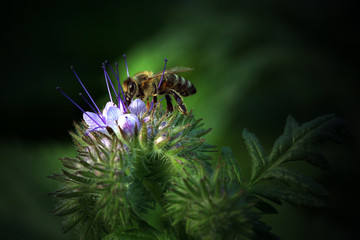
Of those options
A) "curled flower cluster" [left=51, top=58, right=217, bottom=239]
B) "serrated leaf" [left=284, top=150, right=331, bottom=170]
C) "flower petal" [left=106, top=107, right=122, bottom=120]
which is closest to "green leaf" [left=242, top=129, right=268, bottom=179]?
"serrated leaf" [left=284, top=150, right=331, bottom=170]

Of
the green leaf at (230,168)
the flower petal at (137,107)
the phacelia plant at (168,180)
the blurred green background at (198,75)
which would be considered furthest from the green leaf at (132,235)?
the blurred green background at (198,75)

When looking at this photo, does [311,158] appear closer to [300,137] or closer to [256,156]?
[300,137]

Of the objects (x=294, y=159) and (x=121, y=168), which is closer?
(x=121, y=168)

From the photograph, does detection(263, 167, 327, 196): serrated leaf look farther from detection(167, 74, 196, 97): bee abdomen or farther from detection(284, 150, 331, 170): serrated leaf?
detection(167, 74, 196, 97): bee abdomen

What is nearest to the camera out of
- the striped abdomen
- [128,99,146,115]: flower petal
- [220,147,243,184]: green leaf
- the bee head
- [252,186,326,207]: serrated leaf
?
[252,186,326,207]: serrated leaf

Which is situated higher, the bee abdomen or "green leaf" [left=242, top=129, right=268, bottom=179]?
the bee abdomen

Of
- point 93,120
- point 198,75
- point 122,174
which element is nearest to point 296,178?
point 122,174
